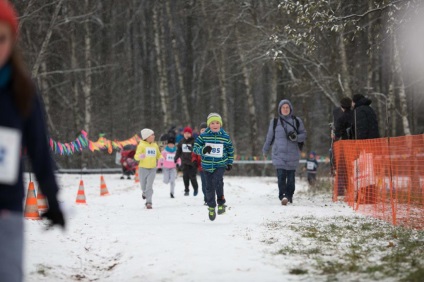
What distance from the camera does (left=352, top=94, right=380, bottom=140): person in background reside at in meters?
13.6

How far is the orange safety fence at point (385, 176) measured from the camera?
33.8 ft

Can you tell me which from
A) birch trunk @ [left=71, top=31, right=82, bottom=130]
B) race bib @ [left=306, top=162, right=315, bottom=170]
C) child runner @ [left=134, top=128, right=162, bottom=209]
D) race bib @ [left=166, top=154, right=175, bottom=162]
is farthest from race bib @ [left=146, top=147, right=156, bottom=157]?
birch trunk @ [left=71, top=31, right=82, bottom=130]

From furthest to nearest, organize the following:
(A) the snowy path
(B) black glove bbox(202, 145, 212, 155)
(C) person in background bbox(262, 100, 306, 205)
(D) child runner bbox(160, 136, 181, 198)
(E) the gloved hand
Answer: (D) child runner bbox(160, 136, 181, 198) < (C) person in background bbox(262, 100, 306, 205) < (B) black glove bbox(202, 145, 212, 155) < (A) the snowy path < (E) the gloved hand

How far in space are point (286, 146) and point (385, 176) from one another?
2520 mm

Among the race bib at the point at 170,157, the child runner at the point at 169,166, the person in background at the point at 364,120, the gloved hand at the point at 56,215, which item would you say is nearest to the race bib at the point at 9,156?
the gloved hand at the point at 56,215

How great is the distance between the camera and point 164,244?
8.03 metres

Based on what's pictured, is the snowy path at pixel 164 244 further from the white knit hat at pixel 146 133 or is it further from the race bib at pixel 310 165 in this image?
the race bib at pixel 310 165

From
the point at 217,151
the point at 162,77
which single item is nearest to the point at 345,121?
the point at 217,151

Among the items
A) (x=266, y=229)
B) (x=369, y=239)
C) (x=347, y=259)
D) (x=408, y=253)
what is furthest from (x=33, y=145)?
(x=266, y=229)

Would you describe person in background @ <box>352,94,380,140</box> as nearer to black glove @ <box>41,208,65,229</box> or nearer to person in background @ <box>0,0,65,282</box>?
black glove @ <box>41,208,65,229</box>

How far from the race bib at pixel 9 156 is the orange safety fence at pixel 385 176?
23.8ft

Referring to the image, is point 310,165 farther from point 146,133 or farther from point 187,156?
point 146,133

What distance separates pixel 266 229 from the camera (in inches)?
366

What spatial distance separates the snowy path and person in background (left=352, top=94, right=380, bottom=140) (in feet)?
5.57
